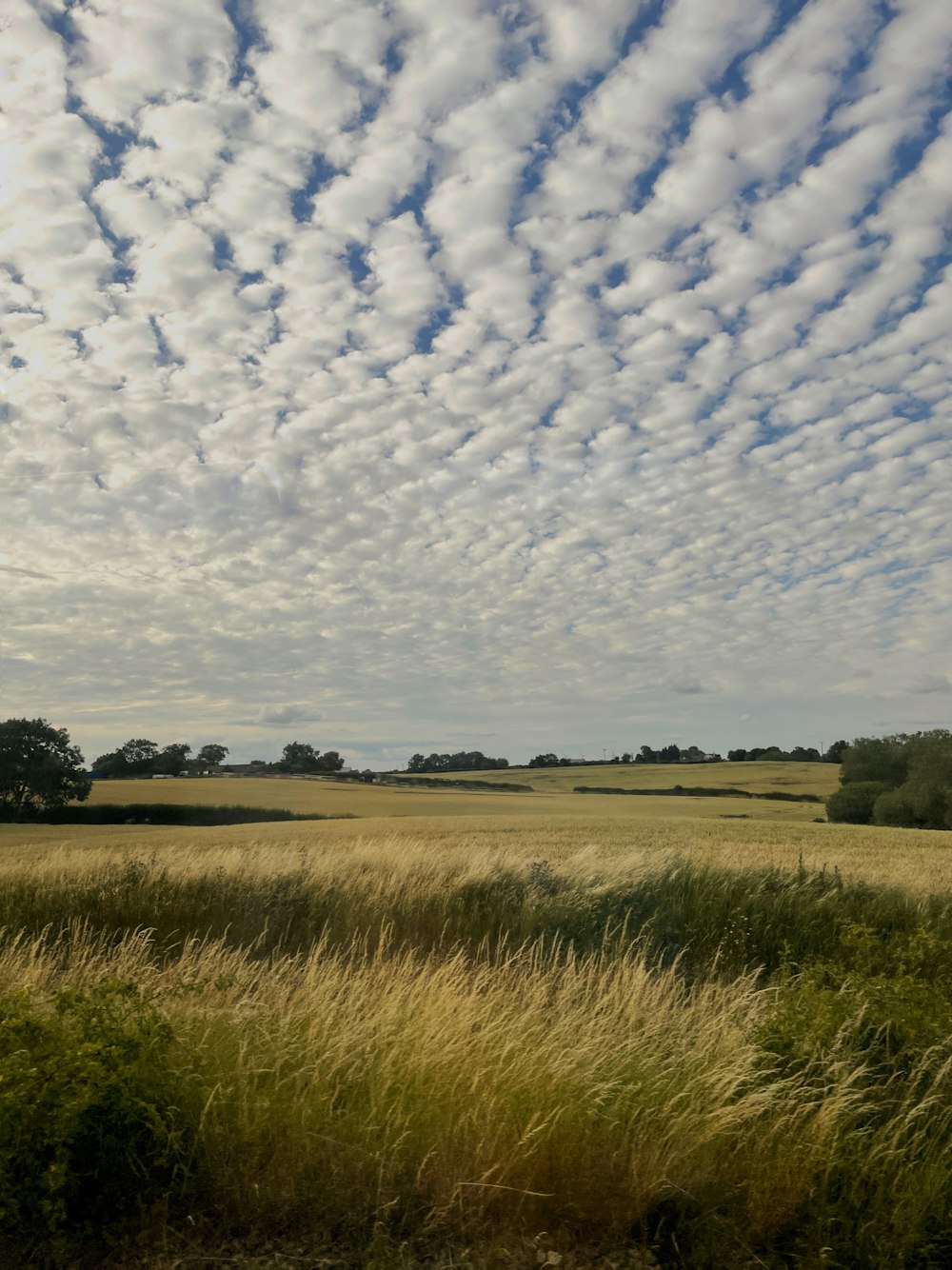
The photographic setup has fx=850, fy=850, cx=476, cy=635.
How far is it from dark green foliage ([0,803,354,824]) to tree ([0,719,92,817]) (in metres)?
1.36

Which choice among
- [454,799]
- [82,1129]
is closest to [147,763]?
[454,799]

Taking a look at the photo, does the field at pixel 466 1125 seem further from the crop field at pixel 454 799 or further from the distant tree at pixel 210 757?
the distant tree at pixel 210 757

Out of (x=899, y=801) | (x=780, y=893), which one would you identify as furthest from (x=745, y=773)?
(x=780, y=893)

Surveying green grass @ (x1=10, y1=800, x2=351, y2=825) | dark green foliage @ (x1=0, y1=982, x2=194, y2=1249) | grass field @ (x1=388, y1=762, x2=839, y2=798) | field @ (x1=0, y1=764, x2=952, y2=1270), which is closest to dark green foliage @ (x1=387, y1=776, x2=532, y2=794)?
grass field @ (x1=388, y1=762, x2=839, y2=798)

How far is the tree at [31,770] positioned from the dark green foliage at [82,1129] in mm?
70644

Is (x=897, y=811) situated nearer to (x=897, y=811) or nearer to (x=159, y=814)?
(x=897, y=811)

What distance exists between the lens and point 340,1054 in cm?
530

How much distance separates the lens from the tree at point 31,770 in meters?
67.0

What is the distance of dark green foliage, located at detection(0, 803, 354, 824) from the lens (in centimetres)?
6288

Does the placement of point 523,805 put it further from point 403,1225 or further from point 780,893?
point 403,1225

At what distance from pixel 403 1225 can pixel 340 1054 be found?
1178 millimetres

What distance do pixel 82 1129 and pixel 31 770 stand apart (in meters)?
71.5

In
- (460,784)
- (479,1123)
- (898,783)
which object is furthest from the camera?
(460,784)

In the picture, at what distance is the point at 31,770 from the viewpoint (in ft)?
221
